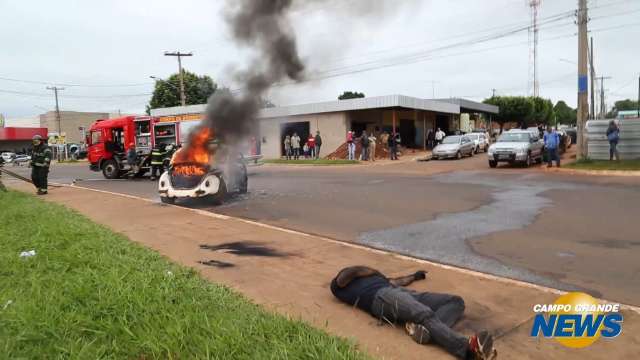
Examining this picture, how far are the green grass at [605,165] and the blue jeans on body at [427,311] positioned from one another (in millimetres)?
15324

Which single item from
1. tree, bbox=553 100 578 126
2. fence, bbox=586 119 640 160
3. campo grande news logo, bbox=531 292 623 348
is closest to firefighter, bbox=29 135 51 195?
campo grande news logo, bbox=531 292 623 348

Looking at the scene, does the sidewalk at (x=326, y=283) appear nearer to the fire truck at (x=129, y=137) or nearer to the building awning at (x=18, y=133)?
the fire truck at (x=129, y=137)

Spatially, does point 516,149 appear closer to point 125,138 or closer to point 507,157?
point 507,157

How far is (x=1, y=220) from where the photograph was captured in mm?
8156

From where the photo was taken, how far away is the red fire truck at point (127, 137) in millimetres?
20266

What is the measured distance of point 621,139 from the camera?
18766mm

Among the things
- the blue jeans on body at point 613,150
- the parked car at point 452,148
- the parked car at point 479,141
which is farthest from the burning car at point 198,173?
the parked car at point 479,141

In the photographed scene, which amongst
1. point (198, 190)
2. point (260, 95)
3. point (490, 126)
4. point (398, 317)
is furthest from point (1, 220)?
point (490, 126)

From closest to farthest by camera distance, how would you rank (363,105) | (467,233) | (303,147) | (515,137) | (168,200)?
1. (467,233)
2. (168,200)
3. (515,137)
4. (363,105)
5. (303,147)

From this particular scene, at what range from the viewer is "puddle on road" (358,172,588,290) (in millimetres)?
5647

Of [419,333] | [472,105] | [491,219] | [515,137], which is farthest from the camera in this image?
[472,105]

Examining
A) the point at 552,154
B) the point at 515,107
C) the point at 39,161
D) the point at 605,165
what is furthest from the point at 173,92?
the point at 605,165

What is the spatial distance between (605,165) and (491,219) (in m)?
11.3

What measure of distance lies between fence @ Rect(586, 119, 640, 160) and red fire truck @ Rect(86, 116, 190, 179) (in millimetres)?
16478
